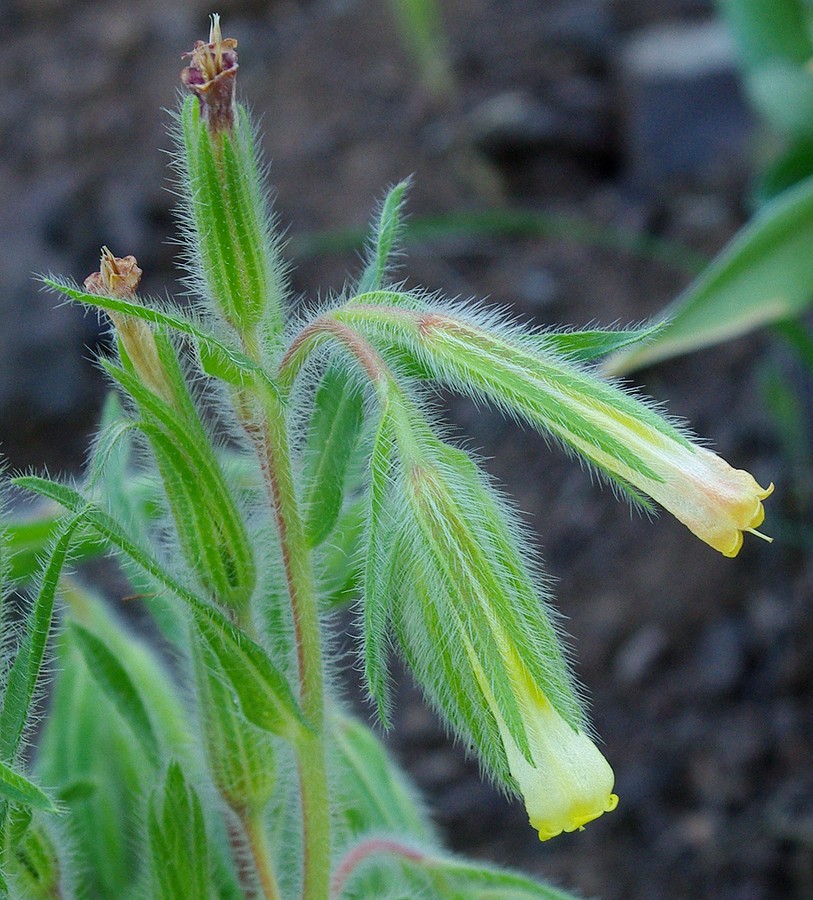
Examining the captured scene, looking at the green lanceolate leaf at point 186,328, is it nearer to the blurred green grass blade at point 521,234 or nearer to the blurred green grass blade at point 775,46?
the blurred green grass blade at point 521,234

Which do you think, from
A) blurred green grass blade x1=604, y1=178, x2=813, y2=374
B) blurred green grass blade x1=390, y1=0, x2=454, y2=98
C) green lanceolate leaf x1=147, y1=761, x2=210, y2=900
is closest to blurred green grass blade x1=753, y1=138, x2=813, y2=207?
blurred green grass blade x1=604, y1=178, x2=813, y2=374

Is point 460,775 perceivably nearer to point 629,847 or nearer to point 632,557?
point 629,847

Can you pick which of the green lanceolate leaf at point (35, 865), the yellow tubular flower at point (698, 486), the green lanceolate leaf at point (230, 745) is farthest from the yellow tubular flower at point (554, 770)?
the green lanceolate leaf at point (35, 865)

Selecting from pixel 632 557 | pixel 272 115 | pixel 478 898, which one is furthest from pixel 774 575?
pixel 272 115

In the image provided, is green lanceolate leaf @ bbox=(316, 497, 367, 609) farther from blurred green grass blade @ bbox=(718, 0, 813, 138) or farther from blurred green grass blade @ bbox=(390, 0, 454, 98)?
blurred green grass blade @ bbox=(390, 0, 454, 98)

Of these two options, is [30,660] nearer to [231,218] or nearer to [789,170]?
[231,218]

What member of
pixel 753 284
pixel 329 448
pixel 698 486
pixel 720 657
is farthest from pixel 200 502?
pixel 720 657
